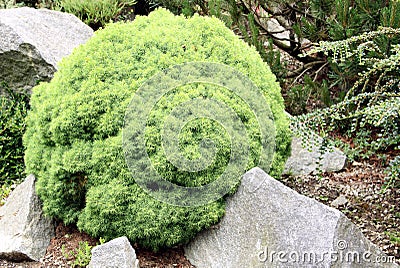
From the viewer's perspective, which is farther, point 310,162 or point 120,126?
point 310,162

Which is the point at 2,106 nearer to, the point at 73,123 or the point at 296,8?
the point at 73,123

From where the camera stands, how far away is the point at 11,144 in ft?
13.6

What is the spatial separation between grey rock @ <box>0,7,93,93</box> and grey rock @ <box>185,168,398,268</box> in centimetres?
223

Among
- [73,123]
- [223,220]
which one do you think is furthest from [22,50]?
[223,220]

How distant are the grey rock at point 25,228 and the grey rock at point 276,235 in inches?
37.9

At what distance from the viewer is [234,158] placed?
9.66 ft

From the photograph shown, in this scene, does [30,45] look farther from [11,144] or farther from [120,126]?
[120,126]

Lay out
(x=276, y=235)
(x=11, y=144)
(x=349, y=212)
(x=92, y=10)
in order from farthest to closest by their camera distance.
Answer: (x=92, y=10) → (x=11, y=144) → (x=349, y=212) → (x=276, y=235)

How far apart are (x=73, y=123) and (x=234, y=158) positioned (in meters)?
1.02

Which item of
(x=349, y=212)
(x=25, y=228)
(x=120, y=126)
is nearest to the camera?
(x=120, y=126)

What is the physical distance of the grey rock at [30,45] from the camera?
13.7 feet

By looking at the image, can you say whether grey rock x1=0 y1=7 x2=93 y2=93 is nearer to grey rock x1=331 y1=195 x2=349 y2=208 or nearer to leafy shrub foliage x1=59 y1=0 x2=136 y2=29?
leafy shrub foliage x1=59 y1=0 x2=136 y2=29

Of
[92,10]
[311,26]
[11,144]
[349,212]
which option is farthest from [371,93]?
[92,10]

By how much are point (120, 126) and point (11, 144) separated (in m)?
1.62
